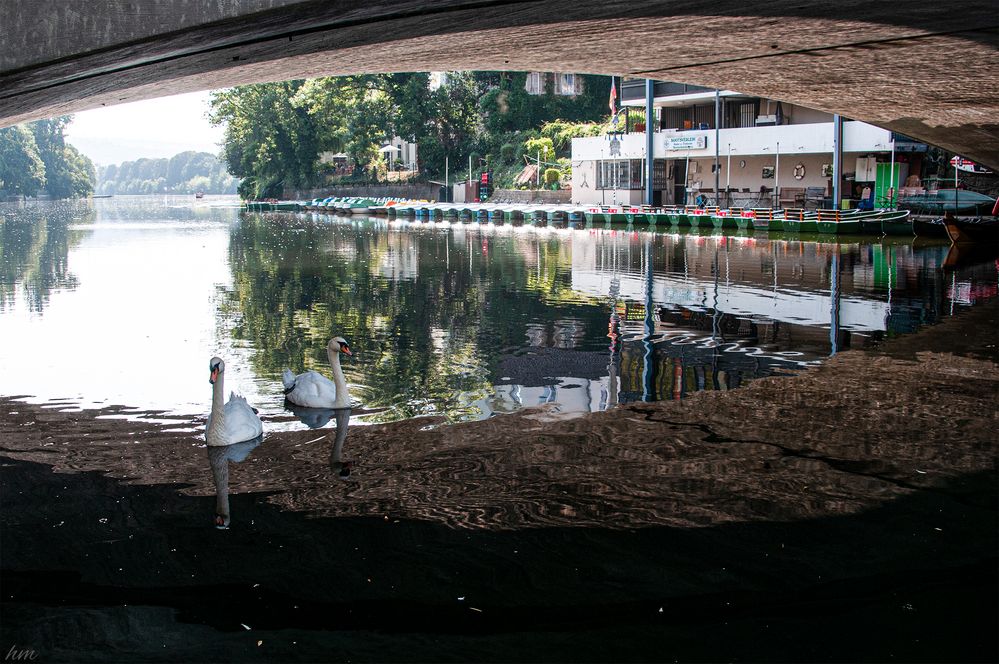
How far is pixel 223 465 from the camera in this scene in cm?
859

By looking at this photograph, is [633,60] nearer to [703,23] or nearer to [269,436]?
[703,23]

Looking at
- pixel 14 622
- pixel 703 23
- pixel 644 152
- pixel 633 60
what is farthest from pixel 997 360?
pixel 644 152

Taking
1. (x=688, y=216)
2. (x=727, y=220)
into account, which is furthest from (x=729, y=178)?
(x=727, y=220)

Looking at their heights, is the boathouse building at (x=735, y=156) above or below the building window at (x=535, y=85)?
below

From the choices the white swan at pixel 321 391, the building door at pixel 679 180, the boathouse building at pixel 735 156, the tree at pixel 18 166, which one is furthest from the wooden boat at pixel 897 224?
the tree at pixel 18 166

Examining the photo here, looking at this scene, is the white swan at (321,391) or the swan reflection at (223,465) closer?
the swan reflection at (223,465)

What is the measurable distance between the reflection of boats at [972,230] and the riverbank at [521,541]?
23792 millimetres

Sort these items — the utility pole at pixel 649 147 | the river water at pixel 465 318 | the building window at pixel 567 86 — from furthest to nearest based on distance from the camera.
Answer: the building window at pixel 567 86
the utility pole at pixel 649 147
the river water at pixel 465 318

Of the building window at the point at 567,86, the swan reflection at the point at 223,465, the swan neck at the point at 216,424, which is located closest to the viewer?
the swan reflection at the point at 223,465

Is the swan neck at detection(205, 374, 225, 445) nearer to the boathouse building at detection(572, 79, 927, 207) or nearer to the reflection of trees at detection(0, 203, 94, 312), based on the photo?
the reflection of trees at detection(0, 203, 94, 312)

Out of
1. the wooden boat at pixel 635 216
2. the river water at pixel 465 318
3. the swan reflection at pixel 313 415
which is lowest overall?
the swan reflection at pixel 313 415

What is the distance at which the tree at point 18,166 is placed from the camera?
501ft

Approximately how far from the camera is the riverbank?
18.3 ft

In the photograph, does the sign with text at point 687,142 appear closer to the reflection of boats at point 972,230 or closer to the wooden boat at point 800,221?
the wooden boat at point 800,221
